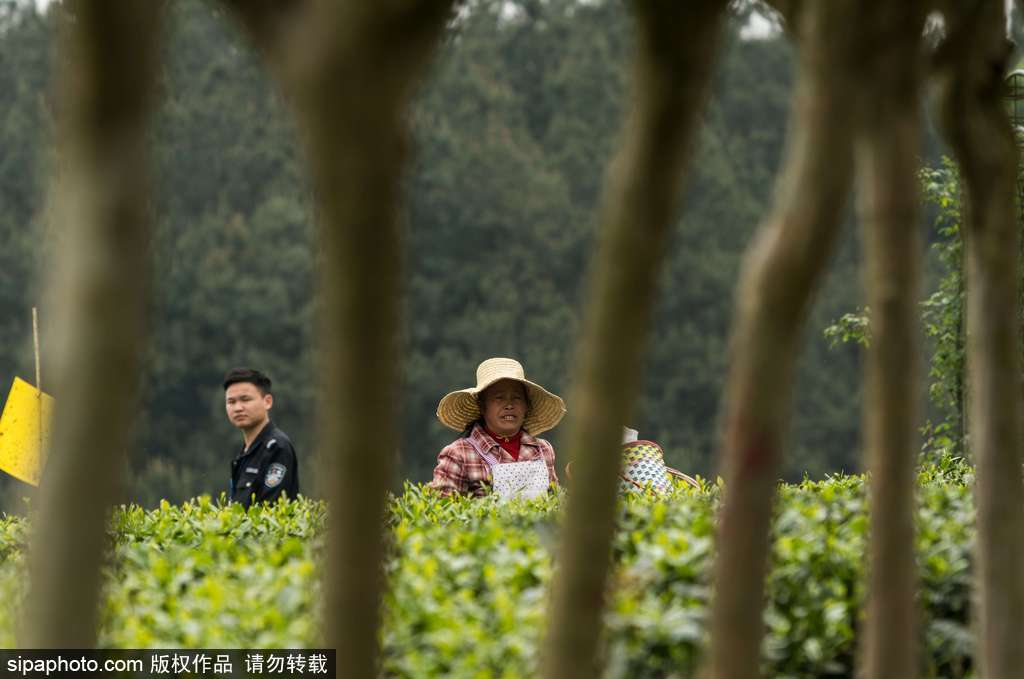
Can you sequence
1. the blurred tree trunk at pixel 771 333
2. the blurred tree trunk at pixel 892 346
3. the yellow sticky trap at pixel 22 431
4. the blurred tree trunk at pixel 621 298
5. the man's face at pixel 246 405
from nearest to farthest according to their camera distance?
the blurred tree trunk at pixel 621 298
the blurred tree trunk at pixel 771 333
the blurred tree trunk at pixel 892 346
the yellow sticky trap at pixel 22 431
the man's face at pixel 246 405

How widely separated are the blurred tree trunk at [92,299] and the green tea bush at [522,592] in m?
1.13

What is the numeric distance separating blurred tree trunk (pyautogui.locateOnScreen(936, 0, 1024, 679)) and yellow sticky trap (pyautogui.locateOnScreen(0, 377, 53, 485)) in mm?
4034

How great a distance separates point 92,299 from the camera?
8.82 ft

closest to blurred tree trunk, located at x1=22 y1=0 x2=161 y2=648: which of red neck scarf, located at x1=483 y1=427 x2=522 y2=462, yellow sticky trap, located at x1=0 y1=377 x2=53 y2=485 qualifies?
yellow sticky trap, located at x1=0 y1=377 x2=53 y2=485

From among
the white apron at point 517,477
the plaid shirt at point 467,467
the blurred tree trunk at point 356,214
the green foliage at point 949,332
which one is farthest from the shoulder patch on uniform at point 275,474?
the blurred tree trunk at point 356,214

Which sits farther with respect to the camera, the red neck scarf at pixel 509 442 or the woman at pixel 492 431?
the red neck scarf at pixel 509 442

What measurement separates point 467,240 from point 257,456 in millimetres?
32552

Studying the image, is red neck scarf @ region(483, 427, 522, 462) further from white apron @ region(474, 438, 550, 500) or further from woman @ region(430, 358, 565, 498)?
white apron @ region(474, 438, 550, 500)

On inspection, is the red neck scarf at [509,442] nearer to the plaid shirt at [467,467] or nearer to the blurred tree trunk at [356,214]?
the plaid shirt at [467,467]

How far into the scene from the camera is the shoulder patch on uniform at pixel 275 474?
25.9 feet

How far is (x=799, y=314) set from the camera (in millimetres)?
3482

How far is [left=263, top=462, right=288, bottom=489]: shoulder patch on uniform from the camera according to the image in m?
7.90

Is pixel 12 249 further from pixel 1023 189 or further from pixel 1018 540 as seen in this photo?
pixel 1018 540

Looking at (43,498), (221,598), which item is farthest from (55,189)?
(221,598)
